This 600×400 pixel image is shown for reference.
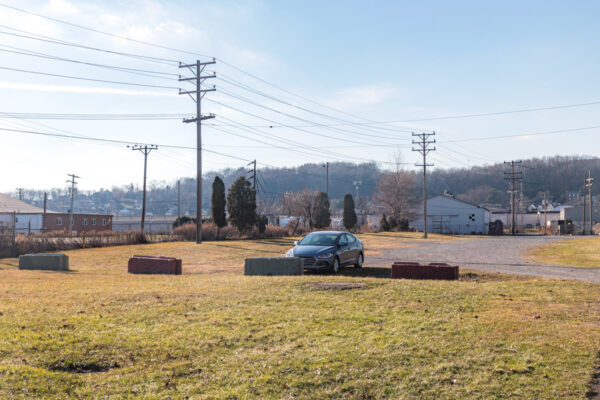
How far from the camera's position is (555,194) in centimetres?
15300

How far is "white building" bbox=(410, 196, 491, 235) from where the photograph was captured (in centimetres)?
8319

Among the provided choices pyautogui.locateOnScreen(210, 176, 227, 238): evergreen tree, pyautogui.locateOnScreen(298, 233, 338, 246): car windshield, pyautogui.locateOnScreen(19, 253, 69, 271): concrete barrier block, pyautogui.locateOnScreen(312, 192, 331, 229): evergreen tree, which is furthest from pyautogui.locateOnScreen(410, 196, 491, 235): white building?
pyautogui.locateOnScreen(19, 253, 69, 271): concrete barrier block

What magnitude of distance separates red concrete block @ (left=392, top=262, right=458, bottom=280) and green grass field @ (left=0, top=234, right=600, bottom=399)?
4061 mm

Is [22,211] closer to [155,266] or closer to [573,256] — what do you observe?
[155,266]

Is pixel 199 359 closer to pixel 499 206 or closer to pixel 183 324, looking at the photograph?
pixel 183 324

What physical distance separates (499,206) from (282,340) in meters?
166

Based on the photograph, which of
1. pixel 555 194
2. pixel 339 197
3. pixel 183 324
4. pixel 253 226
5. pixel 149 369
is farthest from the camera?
pixel 339 197

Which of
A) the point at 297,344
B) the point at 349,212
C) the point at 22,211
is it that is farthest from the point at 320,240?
the point at 22,211

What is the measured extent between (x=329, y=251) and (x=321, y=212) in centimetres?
4867

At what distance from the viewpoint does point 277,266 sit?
16266 mm

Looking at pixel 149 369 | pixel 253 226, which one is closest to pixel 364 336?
pixel 149 369

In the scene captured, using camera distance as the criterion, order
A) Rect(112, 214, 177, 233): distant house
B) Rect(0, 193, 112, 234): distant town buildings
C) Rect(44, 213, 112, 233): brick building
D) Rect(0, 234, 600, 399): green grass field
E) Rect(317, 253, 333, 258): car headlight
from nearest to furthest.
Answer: Rect(0, 234, 600, 399): green grass field
Rect(317, 253, 333, 258): car headlight
Rect(0, 193, 112, 234): distant town buildings
Rect(112, 214, 177, 233): distant house
Rect(44, 213, 112, 233): brick building

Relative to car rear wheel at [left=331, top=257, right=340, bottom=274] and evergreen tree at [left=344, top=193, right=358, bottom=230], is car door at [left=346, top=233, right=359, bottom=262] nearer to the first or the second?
car rear wheel at [left=331, top=257, right=340, bottom=274]

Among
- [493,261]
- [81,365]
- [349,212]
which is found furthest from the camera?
[349,212]
